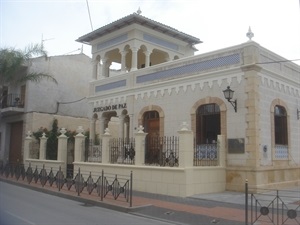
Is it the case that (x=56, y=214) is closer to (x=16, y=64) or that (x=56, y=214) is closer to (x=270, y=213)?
(x=270, y=213)

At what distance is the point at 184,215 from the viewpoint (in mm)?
10156

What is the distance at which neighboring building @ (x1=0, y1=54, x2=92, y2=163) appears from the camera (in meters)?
26.1

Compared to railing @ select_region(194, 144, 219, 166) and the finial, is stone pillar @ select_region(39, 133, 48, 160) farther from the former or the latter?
the finial

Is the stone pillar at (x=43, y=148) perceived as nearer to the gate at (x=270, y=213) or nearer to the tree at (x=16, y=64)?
the tree at (x=16, y=64)

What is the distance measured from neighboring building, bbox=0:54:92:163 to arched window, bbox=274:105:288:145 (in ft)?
53.1

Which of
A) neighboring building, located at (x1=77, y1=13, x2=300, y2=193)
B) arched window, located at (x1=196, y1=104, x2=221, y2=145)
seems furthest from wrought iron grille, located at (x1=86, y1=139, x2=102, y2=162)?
arched window, located at (x1=196, y1=104, x2=221, y2=145)

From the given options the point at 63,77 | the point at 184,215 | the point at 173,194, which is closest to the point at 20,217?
the point at 184,215

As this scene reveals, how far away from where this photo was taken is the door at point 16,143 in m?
26.8

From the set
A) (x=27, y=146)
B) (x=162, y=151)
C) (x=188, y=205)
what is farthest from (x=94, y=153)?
(x=188, y=205)

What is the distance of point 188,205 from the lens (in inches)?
459

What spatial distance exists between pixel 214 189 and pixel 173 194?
182 cm

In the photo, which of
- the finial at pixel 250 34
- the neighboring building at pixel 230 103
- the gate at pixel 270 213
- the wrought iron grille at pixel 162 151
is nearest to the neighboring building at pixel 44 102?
the neighboring building at pixel 230 103

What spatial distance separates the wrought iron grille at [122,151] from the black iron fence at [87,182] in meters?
0.84

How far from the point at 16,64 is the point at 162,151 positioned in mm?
12845
